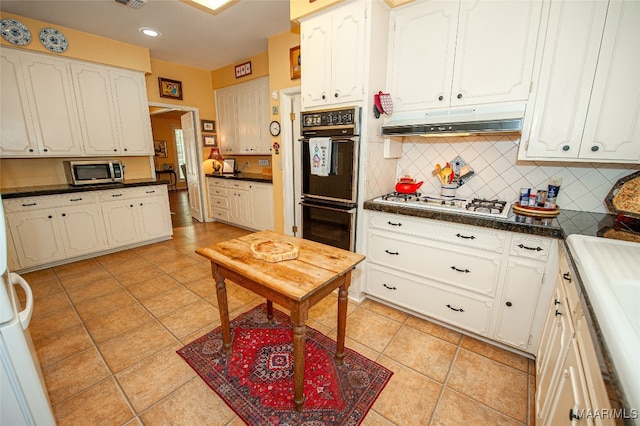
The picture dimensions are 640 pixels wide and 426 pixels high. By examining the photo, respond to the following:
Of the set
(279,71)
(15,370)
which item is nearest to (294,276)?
(15,370)

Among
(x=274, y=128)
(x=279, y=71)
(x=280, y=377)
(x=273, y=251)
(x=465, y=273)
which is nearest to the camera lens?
(x=273, y=251)

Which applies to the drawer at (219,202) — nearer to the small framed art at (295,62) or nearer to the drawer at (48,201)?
the drawer at (48,201)

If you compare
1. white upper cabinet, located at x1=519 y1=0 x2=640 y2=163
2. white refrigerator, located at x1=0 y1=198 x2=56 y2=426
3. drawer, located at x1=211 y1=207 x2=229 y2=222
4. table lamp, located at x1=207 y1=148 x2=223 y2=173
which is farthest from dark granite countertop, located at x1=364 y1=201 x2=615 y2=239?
table lamp, located at x1=207 y1=148 x2=223 y2=173

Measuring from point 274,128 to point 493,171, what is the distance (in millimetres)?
2752

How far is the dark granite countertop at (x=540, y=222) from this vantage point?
154cm

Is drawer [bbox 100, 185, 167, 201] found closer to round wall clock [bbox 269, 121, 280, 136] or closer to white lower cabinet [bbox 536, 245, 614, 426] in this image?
round wall clock [bbox 269, 121, 280, 136]

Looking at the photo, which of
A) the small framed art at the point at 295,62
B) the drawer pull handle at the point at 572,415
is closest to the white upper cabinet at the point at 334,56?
the small framed art at the point at 295,62

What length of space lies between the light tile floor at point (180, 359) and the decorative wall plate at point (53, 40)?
2.64m

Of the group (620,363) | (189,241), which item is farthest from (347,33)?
(189,241)

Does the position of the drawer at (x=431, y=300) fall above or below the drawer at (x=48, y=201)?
below

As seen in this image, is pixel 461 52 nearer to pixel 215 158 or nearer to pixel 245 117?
pixel 245 117

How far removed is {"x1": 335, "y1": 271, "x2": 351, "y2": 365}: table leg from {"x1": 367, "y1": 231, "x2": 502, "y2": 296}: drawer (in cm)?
72

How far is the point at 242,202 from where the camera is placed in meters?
4.46

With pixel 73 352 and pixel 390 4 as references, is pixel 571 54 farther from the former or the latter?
pixel 73 352
